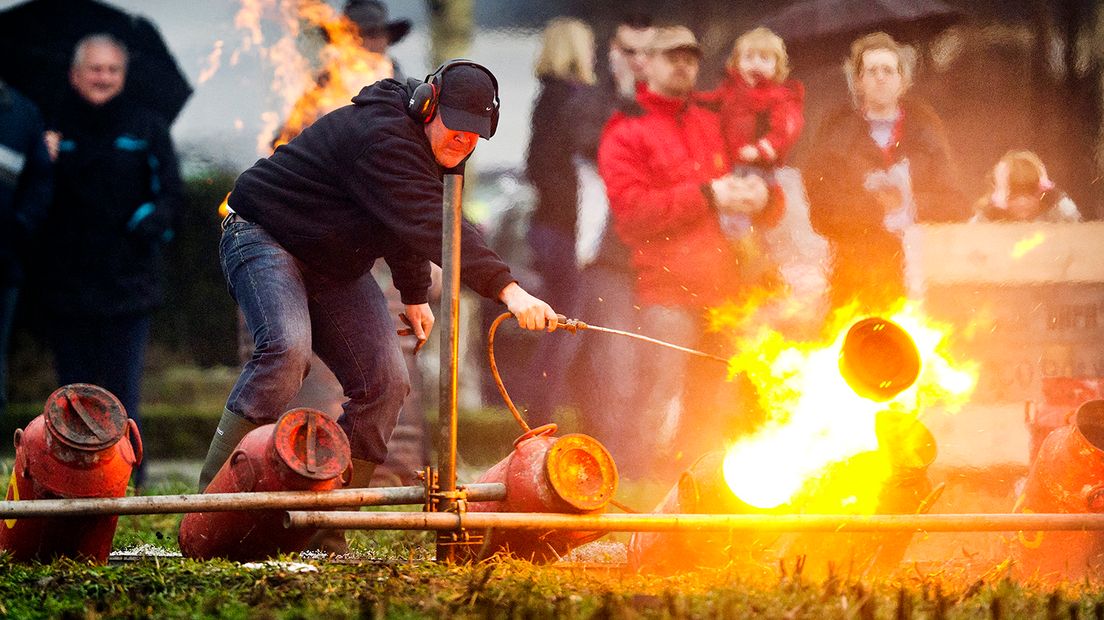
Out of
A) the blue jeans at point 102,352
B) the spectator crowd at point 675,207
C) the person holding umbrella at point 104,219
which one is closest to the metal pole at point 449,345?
the spectator crowd at point 675,207

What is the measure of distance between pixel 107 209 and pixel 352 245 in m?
4.28

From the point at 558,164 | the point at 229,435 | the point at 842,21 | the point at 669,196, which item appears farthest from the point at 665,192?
the point at 229,435

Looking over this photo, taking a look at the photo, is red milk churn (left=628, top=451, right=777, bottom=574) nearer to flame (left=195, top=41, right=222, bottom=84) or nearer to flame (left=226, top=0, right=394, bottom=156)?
flame (left=226, top=0, right=394, bottom=156)

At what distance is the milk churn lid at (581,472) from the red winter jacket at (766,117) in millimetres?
3862

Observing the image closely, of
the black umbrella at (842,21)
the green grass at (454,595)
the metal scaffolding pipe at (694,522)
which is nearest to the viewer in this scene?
the green grass at (454,595)

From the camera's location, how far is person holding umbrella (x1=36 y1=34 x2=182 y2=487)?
8.26 m

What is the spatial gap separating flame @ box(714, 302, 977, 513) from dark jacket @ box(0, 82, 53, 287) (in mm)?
5451

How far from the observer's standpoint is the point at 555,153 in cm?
809

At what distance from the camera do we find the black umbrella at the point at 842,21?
7.89m

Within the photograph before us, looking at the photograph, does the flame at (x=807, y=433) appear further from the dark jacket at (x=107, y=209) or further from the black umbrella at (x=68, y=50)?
the black umbrella at (x=68, y=50)

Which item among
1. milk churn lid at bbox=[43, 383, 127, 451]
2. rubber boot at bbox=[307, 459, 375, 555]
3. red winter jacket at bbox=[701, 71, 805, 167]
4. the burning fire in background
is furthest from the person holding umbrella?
milk churn lid at bbox=[43, 383, 127, 451]

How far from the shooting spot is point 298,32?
8359 millimetres

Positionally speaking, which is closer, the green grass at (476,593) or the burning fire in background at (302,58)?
the green grass at (476,593)

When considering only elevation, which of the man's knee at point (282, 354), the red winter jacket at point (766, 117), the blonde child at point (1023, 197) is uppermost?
the red winter jacket at point (766, 117)
